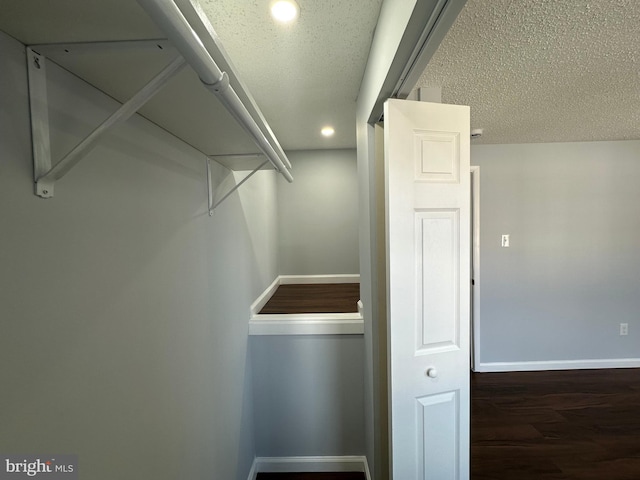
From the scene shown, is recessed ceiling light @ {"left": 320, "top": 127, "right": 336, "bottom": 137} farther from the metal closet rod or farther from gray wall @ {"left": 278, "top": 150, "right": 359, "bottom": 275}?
the metal closet rod

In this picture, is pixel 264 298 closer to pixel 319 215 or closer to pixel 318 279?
pixel 318 279

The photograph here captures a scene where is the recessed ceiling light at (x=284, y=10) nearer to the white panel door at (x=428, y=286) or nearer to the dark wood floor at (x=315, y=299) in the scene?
the white panel door at (x=428, y=286)

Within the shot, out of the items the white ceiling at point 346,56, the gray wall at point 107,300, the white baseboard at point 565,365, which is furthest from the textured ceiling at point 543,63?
the white baseboard at point 565,365

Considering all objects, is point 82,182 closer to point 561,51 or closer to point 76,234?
point 76,234

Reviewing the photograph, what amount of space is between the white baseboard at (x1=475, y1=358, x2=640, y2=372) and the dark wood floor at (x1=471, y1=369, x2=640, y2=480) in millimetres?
48

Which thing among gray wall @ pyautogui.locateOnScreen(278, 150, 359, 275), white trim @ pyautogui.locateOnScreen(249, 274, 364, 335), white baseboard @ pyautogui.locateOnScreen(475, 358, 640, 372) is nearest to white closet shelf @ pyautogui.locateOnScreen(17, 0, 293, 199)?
white trim @ pyautogui.locateOnScreen(249, 274, 364, 335)

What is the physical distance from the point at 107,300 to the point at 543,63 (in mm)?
2058

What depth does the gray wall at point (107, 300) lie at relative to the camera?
0.47 m

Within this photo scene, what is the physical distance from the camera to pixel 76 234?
1.89 feet

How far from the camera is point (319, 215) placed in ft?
9.63

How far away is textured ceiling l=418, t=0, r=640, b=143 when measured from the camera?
100cm

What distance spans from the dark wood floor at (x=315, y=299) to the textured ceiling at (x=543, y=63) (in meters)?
1.58

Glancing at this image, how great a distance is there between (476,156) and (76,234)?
10.0 feet

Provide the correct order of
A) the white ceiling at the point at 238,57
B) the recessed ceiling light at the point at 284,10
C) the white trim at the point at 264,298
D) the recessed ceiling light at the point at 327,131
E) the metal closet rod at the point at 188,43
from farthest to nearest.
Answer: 1. the recessed ceiling light at the point at 327,131
2. the white trim at the point at 264,298
3. the recessed ceiling light at the point at 284,10
4. the white ceiling at the point at 238,57
5. the metal closet rod at the point at 188,43
